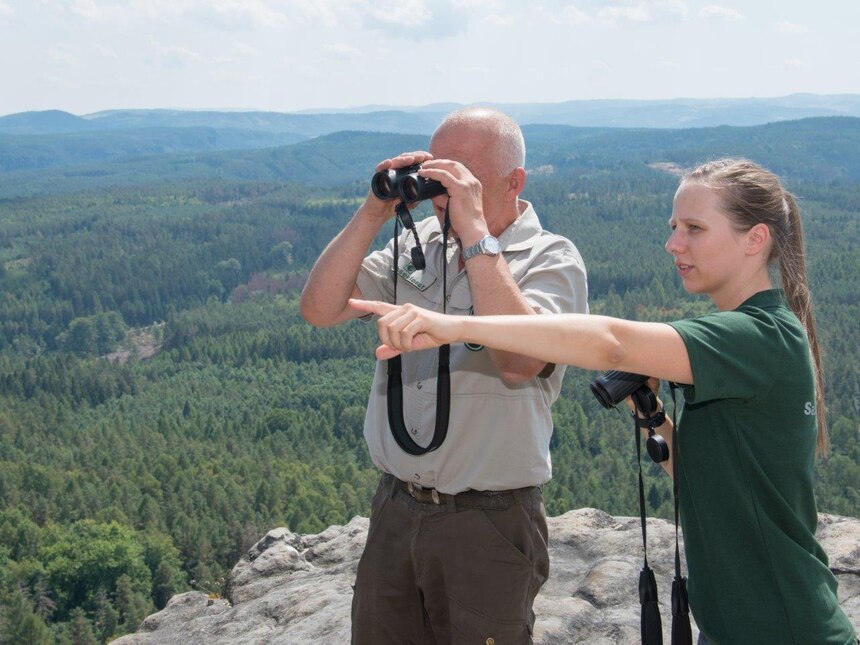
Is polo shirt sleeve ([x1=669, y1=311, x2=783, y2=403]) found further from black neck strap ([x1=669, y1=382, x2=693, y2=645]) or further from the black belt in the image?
the black belt

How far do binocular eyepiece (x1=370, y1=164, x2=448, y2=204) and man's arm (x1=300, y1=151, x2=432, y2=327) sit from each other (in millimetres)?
193

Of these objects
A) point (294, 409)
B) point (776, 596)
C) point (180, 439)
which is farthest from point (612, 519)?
point (294, 409)

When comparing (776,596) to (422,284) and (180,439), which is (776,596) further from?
(180,439)

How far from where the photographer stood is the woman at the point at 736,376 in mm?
2717

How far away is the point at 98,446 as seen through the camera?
68.1 m

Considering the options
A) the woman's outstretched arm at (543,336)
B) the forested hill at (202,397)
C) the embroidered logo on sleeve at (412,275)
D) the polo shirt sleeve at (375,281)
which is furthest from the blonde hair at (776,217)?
the forested hill at (202,397)

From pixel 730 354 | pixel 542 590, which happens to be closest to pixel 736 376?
pixel 730 354

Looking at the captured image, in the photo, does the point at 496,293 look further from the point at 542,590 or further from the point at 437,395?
the point at 542,590

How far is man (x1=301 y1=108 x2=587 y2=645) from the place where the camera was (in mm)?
3930

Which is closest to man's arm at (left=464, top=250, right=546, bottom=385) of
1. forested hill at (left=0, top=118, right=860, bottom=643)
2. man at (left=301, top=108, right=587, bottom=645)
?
man at (left=301, top=108, right=587, bottom=645)

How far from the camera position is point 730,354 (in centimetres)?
279

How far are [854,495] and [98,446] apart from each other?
2015 inches

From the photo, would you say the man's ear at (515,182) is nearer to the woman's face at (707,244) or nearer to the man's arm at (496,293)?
the man's arm at (496,293)

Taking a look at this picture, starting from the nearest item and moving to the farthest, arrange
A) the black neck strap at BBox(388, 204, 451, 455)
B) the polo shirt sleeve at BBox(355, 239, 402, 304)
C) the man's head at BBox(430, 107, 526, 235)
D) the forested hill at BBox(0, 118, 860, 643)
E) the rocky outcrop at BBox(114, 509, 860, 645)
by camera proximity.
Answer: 1. the black neck strap at BBox(388, 204, 451, 455)
2. the man's head at BBox(430, 107, 526, 235)
3. the polo shirt sleeve at BBox(355, 239, 402, 304)
4. the rocky outcrop at BBox(114, 509, 860, 645)
5. the forested hill at BBox(0, 118, 860, 643)
